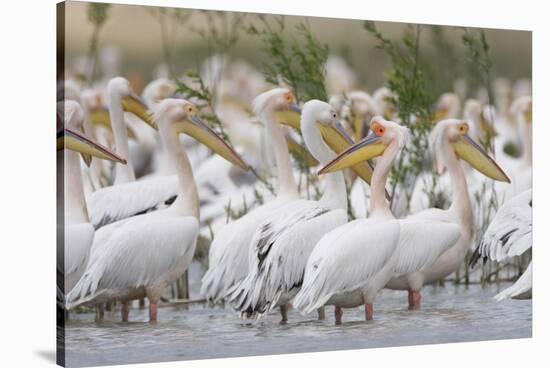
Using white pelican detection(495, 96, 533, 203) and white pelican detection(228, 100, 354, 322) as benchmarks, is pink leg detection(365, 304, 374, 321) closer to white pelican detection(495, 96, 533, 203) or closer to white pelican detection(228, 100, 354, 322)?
white pelican detection(228, 100, 354, 322)

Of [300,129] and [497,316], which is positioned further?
[497,316]

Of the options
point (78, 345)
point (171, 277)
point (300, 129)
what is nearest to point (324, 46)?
point (300, 129)

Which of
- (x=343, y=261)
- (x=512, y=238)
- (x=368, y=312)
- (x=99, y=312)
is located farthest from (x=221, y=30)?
(x=512, y=238)

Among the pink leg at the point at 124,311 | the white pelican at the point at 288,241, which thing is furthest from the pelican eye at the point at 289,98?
the pink leg at the point at 124,311

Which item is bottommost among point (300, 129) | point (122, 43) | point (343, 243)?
point (343, 243)

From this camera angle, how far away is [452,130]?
9516mm

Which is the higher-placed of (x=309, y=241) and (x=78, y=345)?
(x=309, y=241)

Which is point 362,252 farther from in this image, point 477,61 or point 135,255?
point 477,61

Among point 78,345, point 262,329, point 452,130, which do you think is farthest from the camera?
point 452,130

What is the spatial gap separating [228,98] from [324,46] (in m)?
0.88

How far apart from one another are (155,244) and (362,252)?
4.85ft

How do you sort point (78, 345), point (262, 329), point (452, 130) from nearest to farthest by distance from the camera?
point (78, 345)
point (262, 329)
point (452, 130)

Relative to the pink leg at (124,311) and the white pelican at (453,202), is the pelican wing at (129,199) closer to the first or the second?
the pink leg at (124,311)

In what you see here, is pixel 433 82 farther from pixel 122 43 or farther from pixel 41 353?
pixel 41 353
